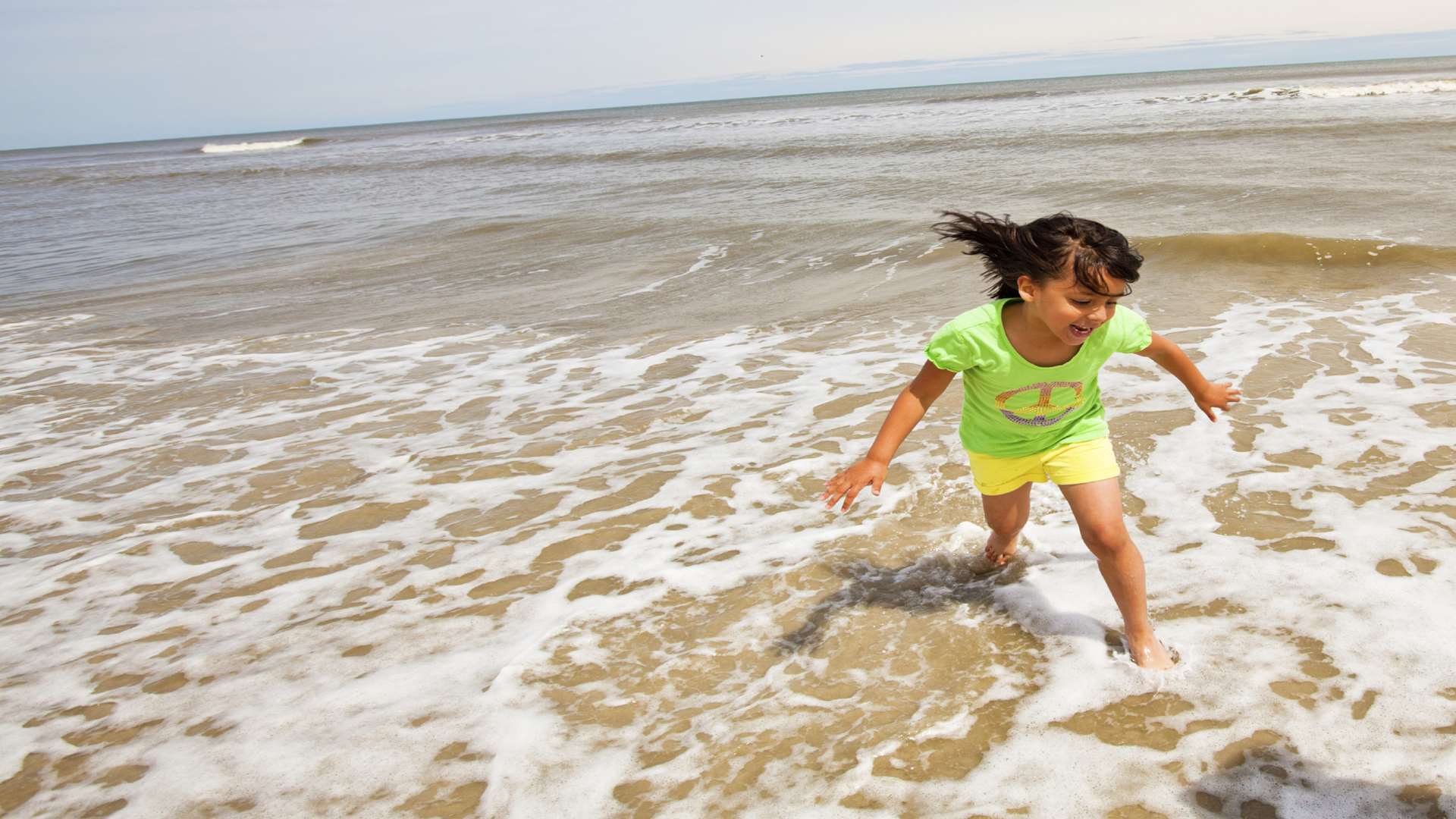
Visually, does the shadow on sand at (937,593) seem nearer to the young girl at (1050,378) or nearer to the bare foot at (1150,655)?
the bare foot at (1150,655)

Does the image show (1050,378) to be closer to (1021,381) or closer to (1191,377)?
(1021,381)

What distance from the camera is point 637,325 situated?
24.8ft

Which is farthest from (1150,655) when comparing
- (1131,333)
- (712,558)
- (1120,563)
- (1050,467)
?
(712,558)

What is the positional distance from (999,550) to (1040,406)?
0.72 m

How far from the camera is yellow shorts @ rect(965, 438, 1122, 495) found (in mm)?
2914

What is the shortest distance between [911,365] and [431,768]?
13.2ft

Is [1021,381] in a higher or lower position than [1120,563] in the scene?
higher

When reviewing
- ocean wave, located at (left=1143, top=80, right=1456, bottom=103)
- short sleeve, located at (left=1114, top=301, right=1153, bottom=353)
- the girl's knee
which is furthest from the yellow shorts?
ocean wave, located at (left=1143, top=80, right=1456, bottom=103)

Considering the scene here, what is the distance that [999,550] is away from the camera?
3.47 m

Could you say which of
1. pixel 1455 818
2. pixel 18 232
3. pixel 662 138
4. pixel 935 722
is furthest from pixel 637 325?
pixel 662 138

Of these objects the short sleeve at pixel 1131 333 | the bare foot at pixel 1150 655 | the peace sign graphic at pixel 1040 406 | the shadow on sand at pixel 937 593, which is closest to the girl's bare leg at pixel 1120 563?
the bare foot at pixel 1150 655

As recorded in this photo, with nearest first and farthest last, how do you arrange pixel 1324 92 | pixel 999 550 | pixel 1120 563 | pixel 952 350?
pixel 1120 563 → pixel 952 350 → pixel 999 550 → pixel 1324 92

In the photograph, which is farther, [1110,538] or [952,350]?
[952,350]

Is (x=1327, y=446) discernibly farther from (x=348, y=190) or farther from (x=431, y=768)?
(x=348, y=190)
